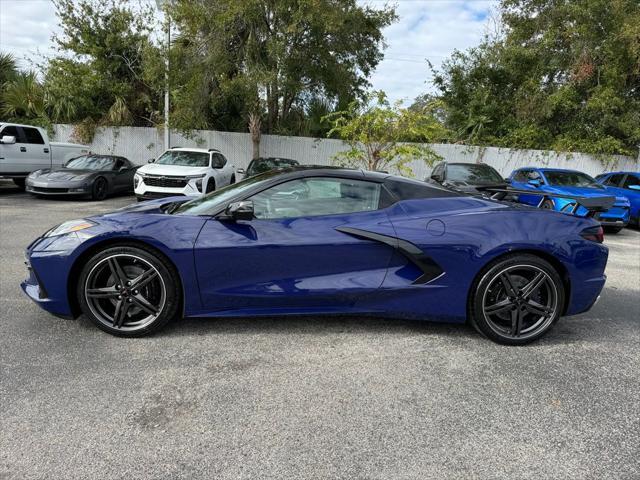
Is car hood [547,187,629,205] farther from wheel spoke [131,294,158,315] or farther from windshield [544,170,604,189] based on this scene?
wheel spoke [131,294,158,315]

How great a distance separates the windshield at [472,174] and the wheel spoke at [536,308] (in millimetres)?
8049

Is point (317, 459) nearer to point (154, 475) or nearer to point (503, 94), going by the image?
point (154, 475)

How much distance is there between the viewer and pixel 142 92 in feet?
65.8

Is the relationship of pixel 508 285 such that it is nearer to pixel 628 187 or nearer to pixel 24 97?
pixel 628 187

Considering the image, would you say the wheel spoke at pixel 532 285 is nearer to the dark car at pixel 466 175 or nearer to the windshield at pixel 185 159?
the dark car at pixel 466 175

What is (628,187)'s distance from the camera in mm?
11992

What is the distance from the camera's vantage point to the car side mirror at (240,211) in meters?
3.23

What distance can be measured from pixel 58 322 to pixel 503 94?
21.2 m

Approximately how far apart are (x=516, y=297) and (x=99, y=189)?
11805 mm

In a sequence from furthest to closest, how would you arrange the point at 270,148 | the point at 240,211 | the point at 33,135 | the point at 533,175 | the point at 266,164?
the point at 270,148, the point at 266,164, the point at 33,135, the point at 533,175, the point at 240,211

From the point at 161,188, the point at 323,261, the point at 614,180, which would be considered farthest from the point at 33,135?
the point at 614,180

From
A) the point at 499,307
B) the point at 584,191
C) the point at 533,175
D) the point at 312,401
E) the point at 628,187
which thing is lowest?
the point at 312,401

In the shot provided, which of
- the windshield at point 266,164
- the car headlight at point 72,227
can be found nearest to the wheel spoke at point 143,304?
the car headlight at point 72,227

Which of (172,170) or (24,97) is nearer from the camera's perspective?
(172,170)
